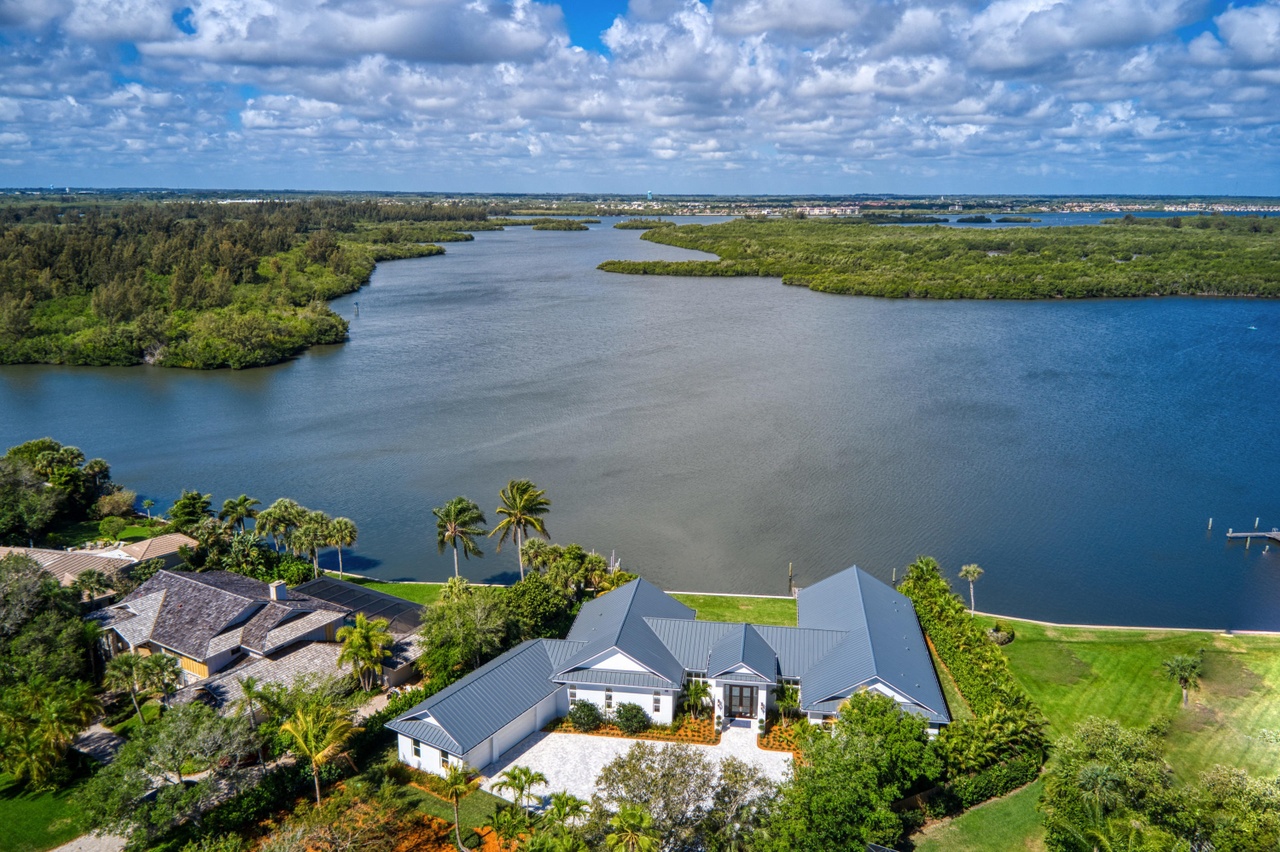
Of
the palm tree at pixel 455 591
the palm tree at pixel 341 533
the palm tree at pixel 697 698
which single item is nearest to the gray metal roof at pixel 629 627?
the palm tree at pixel 697 698

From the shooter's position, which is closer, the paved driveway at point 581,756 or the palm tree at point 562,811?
the palm tree at point 562,811

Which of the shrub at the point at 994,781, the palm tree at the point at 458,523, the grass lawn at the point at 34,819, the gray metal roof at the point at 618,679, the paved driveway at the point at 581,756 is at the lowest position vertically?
the grass lawn at the point at 34,819

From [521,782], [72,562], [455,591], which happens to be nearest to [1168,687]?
[521,782]

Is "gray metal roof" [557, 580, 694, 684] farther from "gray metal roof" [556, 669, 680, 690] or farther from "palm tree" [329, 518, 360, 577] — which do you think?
"palm tree" [329, 518, 360, 577]

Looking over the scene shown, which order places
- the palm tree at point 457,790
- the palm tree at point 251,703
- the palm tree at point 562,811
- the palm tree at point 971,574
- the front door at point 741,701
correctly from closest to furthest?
1. the palm tree at point 562,811
2. the palm tree at point 457,790
3. the palm tree at point 251,703
4. the front door at point 741,701
5. the palm tree at point 971,574

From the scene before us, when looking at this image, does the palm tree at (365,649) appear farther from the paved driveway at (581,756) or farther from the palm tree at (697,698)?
the palm tree at (697,698)

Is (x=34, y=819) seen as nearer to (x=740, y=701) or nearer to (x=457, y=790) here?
(x=457, y=790)

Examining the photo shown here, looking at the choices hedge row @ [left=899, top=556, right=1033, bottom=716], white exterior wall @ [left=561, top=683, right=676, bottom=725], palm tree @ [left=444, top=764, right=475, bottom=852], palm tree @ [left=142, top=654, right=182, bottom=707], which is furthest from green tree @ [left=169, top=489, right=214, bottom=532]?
hedge row @ [left=899, top=556, right=1033, bottom=716]
